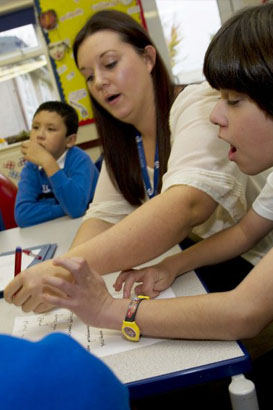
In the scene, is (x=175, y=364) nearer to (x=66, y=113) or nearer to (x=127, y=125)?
(x=127, y=125)

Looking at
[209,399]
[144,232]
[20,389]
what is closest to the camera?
[20,389]

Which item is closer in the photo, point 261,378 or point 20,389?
point 20,389

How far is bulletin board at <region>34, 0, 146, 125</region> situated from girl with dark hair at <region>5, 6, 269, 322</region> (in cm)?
290

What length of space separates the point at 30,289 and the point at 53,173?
3.62 ft

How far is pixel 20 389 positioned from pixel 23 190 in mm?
1817

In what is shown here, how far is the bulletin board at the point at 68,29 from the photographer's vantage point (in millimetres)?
4125

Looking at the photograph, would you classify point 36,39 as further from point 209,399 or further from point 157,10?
point 209,399

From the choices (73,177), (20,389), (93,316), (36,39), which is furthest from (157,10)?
(20,389)

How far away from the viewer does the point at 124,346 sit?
690 millimetres

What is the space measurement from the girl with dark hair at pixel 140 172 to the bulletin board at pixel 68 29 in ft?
9.53

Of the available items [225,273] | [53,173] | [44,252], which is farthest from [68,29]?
[225,273]

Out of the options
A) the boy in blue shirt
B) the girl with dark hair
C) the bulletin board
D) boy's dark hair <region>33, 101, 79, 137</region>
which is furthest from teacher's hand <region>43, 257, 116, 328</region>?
the bulletin board

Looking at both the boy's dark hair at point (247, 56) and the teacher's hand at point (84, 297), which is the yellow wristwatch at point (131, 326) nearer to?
the teacher's hand at point (84, 297)

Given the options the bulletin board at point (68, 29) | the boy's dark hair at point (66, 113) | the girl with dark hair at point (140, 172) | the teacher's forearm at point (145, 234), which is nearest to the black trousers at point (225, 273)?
the girl with dark hair at point (140, 172)
